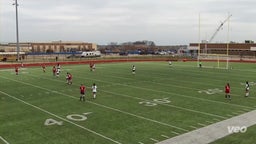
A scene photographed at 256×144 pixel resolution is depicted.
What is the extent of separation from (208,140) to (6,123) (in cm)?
903

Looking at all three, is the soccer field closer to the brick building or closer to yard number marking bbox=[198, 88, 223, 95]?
yard number marking bbox=[198, 88, 223, 95]

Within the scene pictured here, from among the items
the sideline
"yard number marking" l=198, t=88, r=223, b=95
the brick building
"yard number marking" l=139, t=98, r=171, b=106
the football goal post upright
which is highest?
the brick building

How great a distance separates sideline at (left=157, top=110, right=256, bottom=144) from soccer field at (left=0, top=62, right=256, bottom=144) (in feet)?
1.36

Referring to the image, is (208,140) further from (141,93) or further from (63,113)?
(141,93)

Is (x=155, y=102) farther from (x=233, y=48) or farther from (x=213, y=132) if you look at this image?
(x=233, y=48)

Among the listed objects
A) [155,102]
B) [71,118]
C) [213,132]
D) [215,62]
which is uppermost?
[215,62]

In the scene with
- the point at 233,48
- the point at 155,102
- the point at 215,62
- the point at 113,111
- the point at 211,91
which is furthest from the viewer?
the point at 233,48

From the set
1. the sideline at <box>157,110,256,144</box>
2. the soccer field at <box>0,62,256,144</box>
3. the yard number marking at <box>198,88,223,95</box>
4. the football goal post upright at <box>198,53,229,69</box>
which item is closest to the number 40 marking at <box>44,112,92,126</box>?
the soccer field at <box>0,62,256,144</box>

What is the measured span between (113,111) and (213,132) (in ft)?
19.1

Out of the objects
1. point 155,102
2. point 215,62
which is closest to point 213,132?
point 155,102

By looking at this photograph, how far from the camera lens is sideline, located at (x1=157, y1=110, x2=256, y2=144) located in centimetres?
1209

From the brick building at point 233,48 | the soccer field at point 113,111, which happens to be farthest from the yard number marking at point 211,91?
the brick building at point 233,48

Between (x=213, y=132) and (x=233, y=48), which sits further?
(x=233, y=48)

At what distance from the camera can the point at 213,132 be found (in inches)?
518
